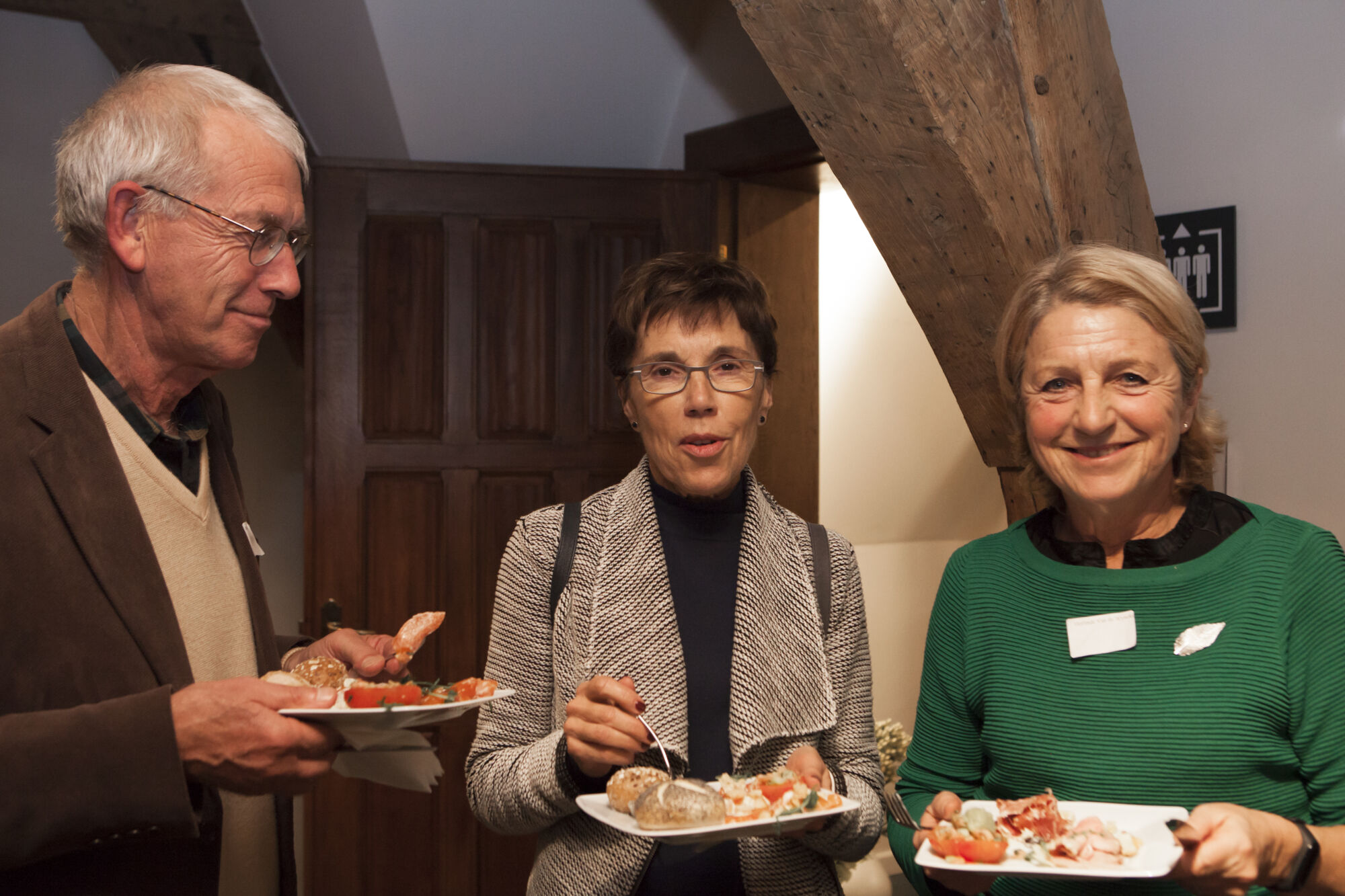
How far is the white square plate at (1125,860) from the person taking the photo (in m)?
1.05

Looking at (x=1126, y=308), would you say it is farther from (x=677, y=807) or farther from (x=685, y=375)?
(x=677, y=807)

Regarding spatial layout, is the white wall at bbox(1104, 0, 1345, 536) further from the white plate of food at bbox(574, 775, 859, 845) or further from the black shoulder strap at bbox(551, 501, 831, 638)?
the white plate of food at bbox(574, 775, 859, 845)

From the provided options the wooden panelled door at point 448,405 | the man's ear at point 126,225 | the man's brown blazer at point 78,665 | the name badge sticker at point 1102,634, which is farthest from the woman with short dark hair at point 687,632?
the wooden panelled door at point 448,405

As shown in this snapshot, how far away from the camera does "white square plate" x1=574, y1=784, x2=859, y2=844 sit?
1.11m

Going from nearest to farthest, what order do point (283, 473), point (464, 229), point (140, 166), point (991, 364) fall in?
point (140, 166)
point (991, 364)
point (464, 229)
point (283, 473)

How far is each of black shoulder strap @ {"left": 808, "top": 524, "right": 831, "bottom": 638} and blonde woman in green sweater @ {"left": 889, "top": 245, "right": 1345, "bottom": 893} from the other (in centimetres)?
17

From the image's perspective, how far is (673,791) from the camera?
1.19 m

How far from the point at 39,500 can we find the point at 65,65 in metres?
3.67

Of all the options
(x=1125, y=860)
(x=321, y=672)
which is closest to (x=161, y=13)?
(x=321, y=672)

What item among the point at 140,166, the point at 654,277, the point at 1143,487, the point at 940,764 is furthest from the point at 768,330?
the point at 140,166

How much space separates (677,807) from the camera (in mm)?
1164

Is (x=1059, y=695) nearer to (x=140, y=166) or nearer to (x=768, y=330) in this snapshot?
(x=768, y=330)

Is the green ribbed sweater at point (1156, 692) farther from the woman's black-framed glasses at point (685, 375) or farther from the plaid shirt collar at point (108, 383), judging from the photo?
the plaid shirt collar at point (108, 383)

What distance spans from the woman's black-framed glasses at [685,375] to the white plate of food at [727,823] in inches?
24.1
